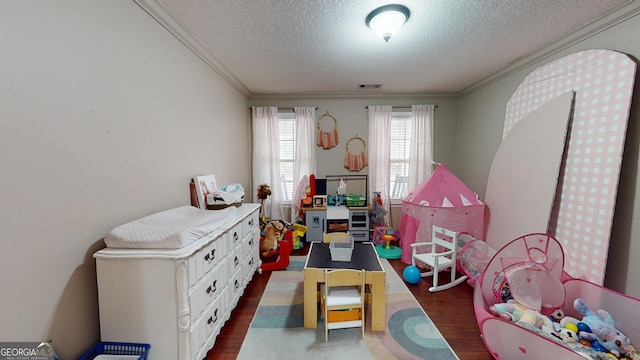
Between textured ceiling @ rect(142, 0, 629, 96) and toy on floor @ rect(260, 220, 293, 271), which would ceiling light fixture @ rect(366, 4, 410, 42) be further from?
toy on floor @ rect(260, 220, 293, 271)

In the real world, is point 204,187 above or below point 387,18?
below

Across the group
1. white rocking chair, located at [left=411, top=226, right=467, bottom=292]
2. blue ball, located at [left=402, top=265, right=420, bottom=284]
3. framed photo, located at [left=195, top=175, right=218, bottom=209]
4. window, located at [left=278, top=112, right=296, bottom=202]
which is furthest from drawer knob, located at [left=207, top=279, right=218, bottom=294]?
window, located at [left=278, top=112, right=296, bottom=202]

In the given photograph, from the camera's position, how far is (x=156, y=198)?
5.57ft

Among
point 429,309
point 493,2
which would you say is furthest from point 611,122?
point 429,309

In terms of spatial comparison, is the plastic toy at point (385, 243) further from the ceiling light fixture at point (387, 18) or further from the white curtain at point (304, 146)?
the ceiling light fixture at point (387, 18)

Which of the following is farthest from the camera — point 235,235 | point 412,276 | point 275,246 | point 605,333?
point 275,246

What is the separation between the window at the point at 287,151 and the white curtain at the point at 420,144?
2.04m

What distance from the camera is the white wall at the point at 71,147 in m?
0.92

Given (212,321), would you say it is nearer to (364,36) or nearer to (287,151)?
(364,36)

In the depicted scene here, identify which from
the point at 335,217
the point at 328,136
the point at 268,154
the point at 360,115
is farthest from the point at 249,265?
the point at 360,115

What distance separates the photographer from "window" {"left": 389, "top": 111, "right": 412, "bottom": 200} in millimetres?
3801

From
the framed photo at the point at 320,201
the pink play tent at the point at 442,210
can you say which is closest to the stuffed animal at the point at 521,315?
the pink play tent at the point at 442,210

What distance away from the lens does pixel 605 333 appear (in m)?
1.41

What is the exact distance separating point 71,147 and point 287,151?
2862 millimetres
